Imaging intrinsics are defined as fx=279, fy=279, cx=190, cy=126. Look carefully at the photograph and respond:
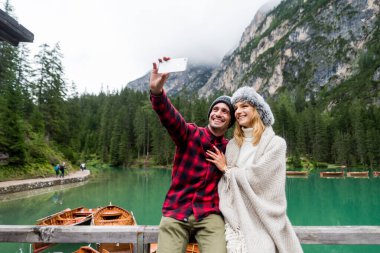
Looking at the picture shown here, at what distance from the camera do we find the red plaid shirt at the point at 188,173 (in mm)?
2121

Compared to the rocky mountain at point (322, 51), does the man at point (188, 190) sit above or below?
below

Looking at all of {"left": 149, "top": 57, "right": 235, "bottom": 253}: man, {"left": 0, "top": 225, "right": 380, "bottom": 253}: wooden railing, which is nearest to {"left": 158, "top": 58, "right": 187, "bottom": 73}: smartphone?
{"left": 149, "top": 57, "right": 235, "bottom": 253}: man

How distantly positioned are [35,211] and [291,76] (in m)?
112

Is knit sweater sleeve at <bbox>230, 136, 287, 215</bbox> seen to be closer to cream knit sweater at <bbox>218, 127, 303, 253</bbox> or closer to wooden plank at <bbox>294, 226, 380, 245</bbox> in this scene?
cream knit sweater at <bbox>218, 127, 303, 253</bbox>

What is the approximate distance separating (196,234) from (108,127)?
6887 cm

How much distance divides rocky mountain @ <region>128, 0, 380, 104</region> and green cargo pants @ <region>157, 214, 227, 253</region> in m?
85.9

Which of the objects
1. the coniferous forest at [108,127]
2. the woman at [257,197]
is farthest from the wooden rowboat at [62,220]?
the coniferous forest at [108,127]

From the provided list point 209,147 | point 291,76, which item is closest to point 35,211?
point 209,147

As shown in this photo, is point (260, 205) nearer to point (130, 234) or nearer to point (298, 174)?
point (130, 234)

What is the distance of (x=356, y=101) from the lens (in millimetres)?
73688

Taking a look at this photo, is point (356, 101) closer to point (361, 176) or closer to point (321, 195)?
point (361, 176)

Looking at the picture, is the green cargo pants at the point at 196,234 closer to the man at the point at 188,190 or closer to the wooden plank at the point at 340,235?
the man at the point at 188,190

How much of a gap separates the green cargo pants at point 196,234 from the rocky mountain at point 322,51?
282 ft

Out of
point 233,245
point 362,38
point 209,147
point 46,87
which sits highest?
point 362,38
